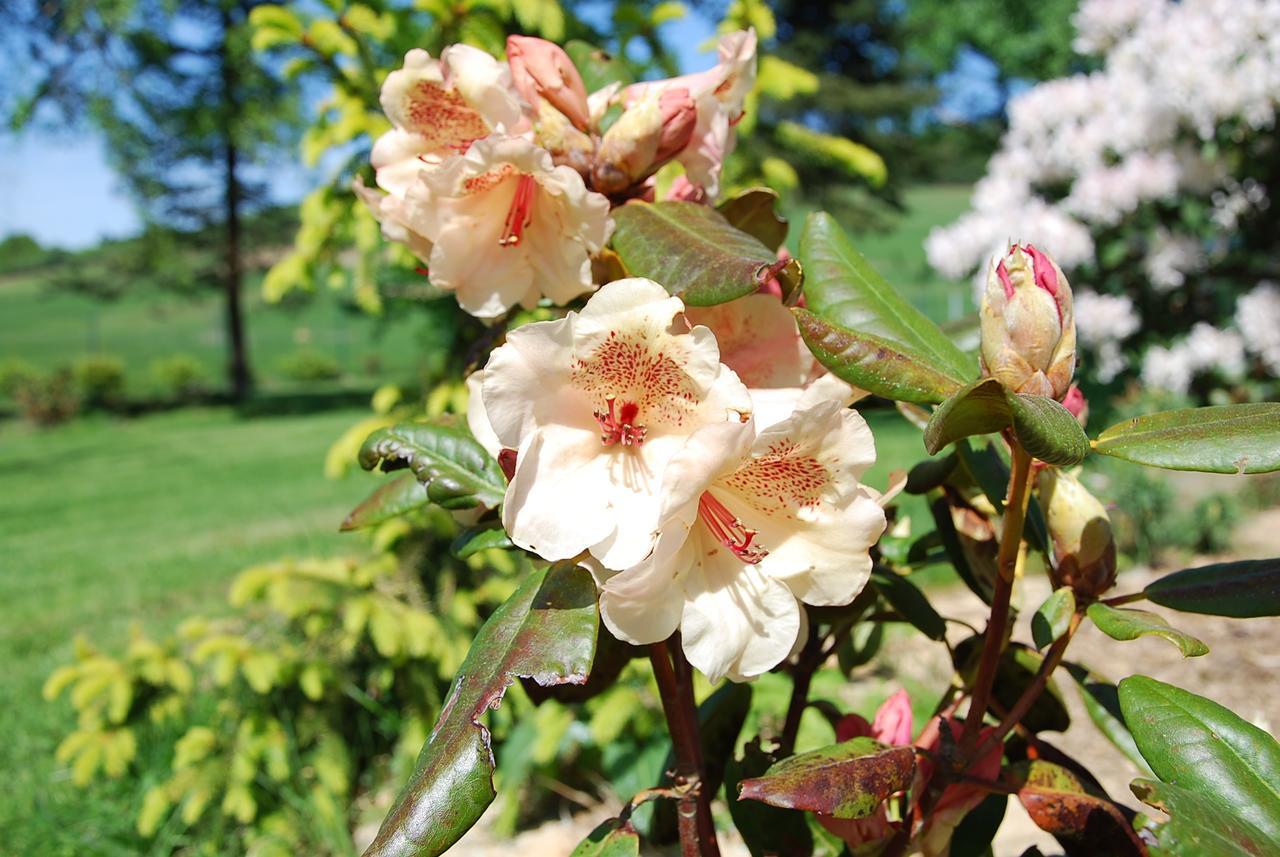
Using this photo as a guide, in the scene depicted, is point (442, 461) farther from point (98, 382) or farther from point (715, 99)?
point (98, 382)

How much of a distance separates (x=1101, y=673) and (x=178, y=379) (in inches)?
713

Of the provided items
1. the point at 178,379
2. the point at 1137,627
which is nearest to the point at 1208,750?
the point at 1137,627

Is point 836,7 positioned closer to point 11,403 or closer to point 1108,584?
point 11,403

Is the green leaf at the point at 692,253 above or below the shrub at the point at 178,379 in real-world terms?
above

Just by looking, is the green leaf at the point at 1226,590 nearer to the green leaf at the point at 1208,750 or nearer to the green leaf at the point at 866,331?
the green leaf at the point at 1208,750

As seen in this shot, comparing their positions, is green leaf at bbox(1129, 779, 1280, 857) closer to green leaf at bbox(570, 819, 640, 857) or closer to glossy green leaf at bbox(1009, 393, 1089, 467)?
glossy green leaf at bbox(1009, 393, 1089, 467)

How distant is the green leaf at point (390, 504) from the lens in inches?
37.2

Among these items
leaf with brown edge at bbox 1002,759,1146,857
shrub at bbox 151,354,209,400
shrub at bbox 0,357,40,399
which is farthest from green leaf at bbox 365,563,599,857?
shrub at bbox 151,354,209,400

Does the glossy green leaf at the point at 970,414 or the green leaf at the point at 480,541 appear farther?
the green leaf at the point at 480,541

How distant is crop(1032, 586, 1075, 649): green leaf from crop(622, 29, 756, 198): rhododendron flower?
1.55ft

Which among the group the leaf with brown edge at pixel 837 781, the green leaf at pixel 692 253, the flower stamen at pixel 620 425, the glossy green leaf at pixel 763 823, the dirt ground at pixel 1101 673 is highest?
the green leaf at pixel 692 253

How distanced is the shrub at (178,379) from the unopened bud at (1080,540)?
18.7m

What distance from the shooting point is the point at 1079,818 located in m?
0.81

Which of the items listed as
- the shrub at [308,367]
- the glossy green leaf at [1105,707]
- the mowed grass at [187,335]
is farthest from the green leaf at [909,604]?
the shrub at [308,367]
